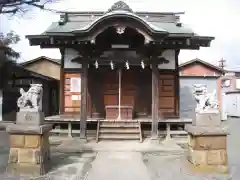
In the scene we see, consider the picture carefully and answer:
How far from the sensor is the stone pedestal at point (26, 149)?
6679 mm

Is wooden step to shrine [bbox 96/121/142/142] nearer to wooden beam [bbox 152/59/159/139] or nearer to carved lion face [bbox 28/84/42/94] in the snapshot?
wooden beam [bbox 152/59/159/139]

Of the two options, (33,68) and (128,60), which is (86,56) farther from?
(33,68)

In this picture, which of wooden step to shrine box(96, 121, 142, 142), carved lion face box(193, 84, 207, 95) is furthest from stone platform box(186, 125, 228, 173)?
wooden step to shrine box(96, 121, 142, 142)

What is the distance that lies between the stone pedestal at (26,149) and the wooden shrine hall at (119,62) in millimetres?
5087

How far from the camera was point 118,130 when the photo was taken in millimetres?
12062

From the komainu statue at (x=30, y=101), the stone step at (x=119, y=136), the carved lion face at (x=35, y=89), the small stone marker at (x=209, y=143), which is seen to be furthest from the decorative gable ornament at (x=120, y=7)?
the small stone marker at (x=209, y=143)

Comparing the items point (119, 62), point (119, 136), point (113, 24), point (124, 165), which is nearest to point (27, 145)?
point (124, 165)

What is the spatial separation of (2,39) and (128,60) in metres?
12.1

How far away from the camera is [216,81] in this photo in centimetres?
2409

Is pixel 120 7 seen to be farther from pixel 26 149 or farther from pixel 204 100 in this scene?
pixel 26 149

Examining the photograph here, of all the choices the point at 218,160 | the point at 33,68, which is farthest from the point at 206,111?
the point at 33,68

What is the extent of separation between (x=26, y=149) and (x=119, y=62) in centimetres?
631

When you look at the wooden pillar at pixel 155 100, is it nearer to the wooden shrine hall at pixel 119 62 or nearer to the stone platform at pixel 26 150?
the wooden shrine hall at pixel 119 62

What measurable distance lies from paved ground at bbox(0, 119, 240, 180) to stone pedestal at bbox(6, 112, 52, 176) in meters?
0.31
